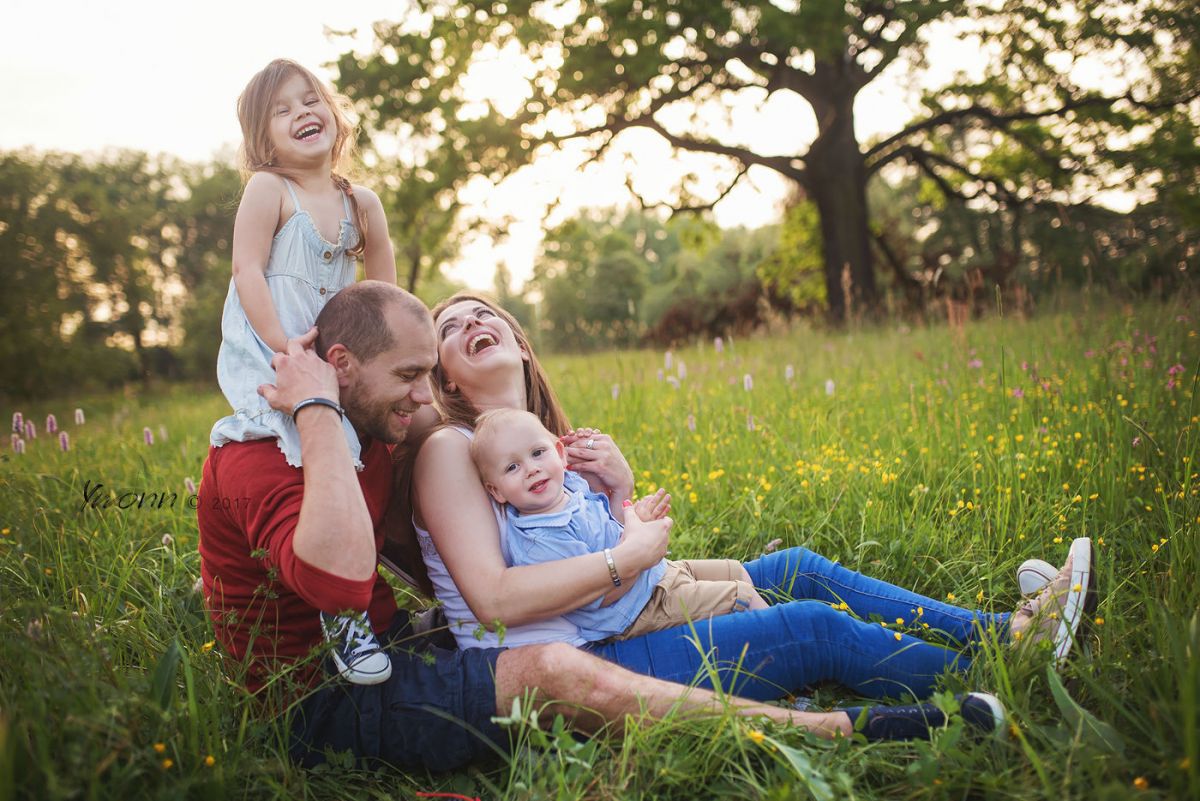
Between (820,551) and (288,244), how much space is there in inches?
95.5

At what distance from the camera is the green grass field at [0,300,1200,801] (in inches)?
67.2

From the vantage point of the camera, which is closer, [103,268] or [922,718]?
[922,718]

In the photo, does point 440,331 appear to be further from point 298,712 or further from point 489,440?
point 298,712

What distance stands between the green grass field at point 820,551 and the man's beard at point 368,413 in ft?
2.41

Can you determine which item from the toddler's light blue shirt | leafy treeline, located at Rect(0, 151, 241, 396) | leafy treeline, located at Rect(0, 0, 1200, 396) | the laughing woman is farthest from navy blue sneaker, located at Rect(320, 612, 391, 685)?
leafy treeline, located at Rect(0, 151, 241, 396)

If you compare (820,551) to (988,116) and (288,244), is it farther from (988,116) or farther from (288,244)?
(988,116)

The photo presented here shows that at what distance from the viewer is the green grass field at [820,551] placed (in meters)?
1.71

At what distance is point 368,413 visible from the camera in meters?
2.19

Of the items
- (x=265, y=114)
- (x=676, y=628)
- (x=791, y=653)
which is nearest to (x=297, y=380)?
(x=265, y=114)

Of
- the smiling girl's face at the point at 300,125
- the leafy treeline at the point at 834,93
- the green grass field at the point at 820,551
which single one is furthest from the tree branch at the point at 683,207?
the smiling girl's face at the point at 300,125

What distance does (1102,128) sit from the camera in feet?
43.5

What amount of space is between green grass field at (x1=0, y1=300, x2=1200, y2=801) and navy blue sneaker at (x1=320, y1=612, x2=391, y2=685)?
26 centimetres

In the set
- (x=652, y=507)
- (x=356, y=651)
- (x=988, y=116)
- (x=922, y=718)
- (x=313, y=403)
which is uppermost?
(x=988, y=116)

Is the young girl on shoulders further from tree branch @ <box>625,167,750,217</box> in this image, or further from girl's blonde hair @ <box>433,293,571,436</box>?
tree branch @ <box>625,167,750,217</box>
